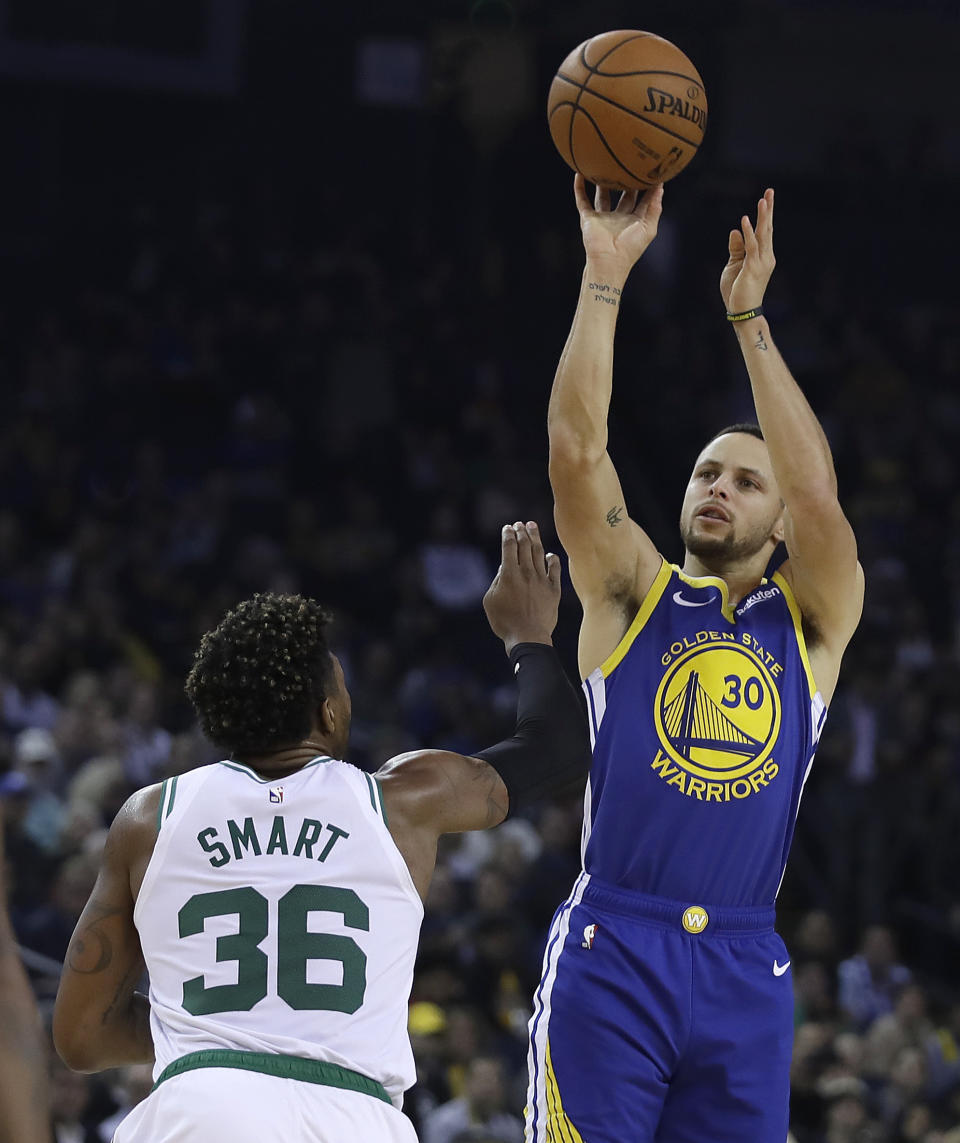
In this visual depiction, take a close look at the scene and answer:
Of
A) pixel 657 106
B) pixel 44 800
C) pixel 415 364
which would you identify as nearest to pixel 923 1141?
pixel 44 800

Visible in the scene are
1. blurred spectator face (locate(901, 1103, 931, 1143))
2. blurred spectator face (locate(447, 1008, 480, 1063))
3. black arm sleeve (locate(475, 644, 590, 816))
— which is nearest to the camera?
black arm sleeve (locate(475, 644, 590, 816))

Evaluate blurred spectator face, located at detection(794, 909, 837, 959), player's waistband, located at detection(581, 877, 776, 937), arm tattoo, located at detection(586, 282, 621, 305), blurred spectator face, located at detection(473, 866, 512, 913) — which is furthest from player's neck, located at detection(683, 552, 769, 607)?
blurred spectator face, located at detection(794, 909, 837, 959)

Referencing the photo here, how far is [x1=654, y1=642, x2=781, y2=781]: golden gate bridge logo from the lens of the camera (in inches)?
167

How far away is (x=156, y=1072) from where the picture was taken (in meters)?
3.35

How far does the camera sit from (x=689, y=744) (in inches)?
168

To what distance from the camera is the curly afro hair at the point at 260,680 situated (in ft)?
11.7

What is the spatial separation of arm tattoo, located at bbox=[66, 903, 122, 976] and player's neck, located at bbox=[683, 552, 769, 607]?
1873mm

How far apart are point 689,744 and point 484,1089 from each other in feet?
14.8

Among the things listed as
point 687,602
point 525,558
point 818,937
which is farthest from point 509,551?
point 818,937

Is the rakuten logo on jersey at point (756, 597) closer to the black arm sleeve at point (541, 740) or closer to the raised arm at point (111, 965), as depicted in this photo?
the black arm sleeve at point (541, 740)

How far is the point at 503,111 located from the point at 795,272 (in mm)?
3520

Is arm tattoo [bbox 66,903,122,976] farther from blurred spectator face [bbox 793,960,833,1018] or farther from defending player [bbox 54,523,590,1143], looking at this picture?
blurred spectator face [bbox 793,960,833,1018]

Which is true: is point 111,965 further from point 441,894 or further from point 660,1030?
point 441,894

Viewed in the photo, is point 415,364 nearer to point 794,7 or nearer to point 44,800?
point 794,7
